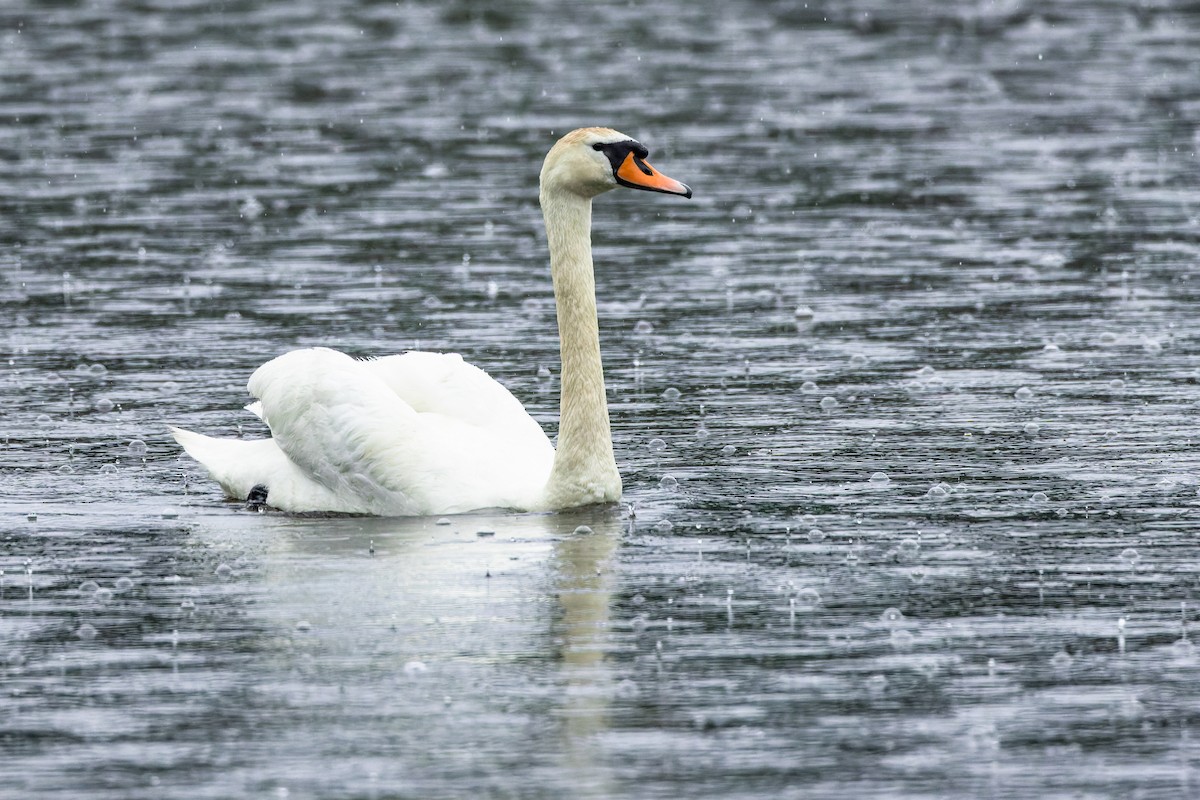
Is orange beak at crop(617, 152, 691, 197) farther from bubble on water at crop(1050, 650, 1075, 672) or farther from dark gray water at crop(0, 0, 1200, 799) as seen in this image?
bubble on water at crop(1050, 650, 1075, 672)

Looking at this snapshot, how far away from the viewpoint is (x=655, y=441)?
1343cm

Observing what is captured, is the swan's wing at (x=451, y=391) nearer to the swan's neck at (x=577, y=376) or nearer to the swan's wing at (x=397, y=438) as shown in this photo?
the swan's wing at (x=397, y=438)

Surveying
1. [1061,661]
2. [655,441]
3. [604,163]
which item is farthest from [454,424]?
[1061,661]

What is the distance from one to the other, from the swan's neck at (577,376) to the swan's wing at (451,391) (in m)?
0.51

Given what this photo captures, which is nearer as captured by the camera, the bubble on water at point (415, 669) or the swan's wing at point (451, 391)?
the bubble on water at point (415, 669)

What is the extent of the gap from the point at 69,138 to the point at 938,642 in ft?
62.6

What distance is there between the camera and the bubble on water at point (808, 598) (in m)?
9.69

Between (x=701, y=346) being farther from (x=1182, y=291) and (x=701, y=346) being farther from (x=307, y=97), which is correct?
(x=307, y=97)

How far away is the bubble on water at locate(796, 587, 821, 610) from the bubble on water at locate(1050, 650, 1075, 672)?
1159mm

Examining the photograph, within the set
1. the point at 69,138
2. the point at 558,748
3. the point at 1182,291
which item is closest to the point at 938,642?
the point at 558,748

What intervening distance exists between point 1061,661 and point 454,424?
4163 mm

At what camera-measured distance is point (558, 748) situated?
7.82m

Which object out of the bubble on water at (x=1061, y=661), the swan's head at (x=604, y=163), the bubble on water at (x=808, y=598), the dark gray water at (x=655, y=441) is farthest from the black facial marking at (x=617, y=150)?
the bubble on water at (x=1061, y=661)

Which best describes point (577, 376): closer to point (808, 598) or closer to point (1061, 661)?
point (808, 598)
